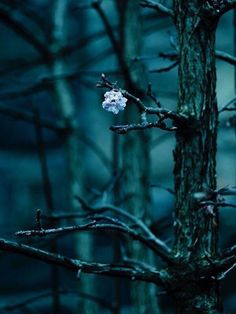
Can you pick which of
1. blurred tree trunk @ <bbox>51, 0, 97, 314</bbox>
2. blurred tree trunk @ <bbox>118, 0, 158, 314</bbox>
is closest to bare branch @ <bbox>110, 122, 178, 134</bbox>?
blurred tree trunk @ <bbox>118, 0, 158, 314</bbox>

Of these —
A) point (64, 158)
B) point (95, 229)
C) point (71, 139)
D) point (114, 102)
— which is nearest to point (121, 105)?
point (114, 102)

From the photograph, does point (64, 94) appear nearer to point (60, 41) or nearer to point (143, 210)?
point (60, 41)

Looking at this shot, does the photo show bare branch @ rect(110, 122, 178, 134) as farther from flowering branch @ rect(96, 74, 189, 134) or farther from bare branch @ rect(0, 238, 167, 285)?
bare branch @ rect(0, 238, 167, 285)

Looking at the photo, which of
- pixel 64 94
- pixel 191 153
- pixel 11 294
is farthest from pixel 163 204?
pixel 191 153

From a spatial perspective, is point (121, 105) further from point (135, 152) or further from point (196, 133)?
point (135, 152)

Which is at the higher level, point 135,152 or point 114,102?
point 135,152
